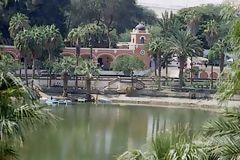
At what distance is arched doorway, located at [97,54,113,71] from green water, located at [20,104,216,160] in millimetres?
16361

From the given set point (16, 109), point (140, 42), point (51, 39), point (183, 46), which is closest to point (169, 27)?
point (140, 42)

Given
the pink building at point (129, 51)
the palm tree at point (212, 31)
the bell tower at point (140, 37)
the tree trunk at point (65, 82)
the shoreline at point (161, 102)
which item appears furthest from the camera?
the bell tower at point (140, 37)

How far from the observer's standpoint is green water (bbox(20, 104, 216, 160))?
26.2 m

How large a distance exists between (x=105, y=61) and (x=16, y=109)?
5882 centimetres

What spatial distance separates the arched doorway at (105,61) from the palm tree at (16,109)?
55.7m

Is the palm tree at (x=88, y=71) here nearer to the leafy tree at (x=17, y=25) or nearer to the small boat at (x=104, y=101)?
the small boat at (x=104, y=101)

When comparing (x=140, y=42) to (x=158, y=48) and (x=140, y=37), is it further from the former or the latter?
(x=158, y=48)

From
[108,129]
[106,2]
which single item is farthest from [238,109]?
[106,2]

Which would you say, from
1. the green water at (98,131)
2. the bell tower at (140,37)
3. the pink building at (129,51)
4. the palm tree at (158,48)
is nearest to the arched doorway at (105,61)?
the pink building at (129,51)

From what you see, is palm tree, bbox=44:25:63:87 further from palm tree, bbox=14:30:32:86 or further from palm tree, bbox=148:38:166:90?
palm tree, bbox=148:38:166:90

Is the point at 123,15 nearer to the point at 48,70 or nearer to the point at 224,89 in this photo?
the point at 48,70

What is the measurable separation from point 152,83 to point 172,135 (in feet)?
159

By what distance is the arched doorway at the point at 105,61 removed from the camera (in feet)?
207

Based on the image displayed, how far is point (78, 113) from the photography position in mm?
41688
